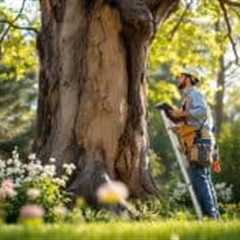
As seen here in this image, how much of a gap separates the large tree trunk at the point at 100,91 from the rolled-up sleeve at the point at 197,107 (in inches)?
78.1

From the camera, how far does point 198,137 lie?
10539mm

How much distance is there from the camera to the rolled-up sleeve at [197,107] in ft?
34.1

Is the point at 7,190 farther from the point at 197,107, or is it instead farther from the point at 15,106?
the point at 15,106

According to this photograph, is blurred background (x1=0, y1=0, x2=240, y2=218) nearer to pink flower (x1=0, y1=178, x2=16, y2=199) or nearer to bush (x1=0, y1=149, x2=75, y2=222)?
bush (x1=0, y1=149, x2=75, y2=222)

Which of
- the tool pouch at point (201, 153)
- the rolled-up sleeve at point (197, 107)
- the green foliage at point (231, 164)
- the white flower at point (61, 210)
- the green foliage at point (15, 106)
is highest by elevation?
the green foliage at point (15, 106)

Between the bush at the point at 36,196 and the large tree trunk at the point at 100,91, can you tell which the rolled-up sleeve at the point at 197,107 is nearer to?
the bush at the point at 36,196

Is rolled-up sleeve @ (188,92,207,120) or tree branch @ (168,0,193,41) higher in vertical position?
tree branch @ (168,0,193,41)

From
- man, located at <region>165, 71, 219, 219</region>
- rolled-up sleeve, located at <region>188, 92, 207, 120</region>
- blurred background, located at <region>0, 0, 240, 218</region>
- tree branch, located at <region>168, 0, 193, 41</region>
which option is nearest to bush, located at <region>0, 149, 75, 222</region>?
man, located at <region>165, 71, 219, 219</region>

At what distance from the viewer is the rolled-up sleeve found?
10.4 meters

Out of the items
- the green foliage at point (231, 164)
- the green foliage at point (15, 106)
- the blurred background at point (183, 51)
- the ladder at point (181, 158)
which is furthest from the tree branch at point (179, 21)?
the ladder at point (181, 158)

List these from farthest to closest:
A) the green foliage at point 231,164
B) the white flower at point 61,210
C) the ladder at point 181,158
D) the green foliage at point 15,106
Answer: the green foliage at point 15,106 < the green foliage at point 231,164 < the ladder at point 181,158 < the white flower at point 61,210

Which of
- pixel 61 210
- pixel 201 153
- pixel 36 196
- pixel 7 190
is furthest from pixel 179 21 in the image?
pixel 61 210

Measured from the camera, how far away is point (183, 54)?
25047mm

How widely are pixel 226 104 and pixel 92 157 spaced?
4534 centimetres
